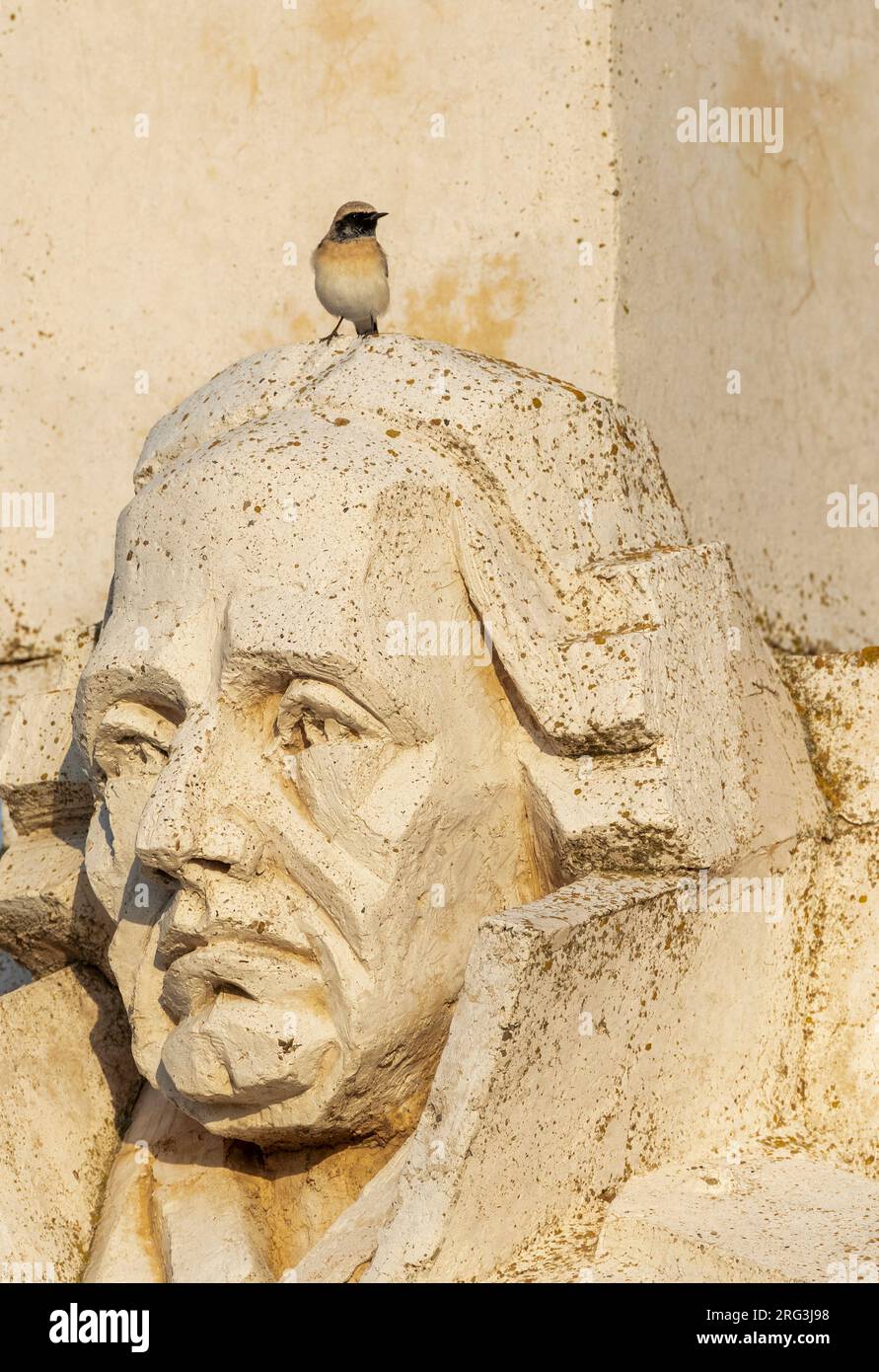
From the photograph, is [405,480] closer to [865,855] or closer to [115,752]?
[115,752]

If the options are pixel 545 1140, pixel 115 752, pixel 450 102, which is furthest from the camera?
pixel 450 102

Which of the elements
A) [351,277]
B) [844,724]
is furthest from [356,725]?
[351,277]

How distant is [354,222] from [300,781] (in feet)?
6.31

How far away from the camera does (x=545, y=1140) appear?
3.43 meters

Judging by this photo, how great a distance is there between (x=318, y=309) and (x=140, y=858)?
2378mm

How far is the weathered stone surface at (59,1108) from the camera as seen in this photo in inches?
153

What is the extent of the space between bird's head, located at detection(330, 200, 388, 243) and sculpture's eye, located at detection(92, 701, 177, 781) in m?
1.66

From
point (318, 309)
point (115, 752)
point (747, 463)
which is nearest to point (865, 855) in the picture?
point (115, 752)

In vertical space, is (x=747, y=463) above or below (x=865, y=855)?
above

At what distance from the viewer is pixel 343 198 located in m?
5.40

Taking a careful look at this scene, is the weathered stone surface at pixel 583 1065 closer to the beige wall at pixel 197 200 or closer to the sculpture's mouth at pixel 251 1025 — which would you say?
the sculpture's mouth at pixel 251 1025

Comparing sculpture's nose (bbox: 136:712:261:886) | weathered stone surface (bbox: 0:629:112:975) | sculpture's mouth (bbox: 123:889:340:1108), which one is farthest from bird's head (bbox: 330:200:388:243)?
sculpture's mouth (bbox: 123:889:340:1108)

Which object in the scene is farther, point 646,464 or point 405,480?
point 646,464

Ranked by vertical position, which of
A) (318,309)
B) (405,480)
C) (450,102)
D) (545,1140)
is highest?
(450,102)
